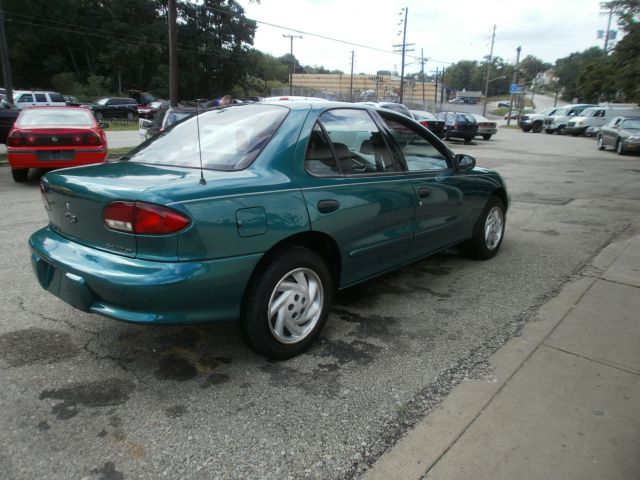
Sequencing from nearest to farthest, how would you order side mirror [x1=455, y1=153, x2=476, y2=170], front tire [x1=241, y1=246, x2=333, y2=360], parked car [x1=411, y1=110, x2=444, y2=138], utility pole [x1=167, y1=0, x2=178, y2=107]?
1. front tire [x1=241, y1=246, x2=333, y2=360]
2. side mirror [x1=455, y1=153, x2=476, y2=170]
3. utility pole [x1=167, y1=0, x2=178, y2=107]
4. parked car [x1=411, y1=110, x2=444, y2=138]

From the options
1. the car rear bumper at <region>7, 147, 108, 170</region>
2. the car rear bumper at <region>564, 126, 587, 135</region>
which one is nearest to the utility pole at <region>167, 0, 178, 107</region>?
the car rear bumper at <region>7, 147, 108, 170</region>

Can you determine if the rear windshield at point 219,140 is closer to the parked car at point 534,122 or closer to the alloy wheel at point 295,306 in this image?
the alloy wheel at point 295,306

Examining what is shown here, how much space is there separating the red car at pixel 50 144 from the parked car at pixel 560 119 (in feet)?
106

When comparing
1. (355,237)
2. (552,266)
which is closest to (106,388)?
(355,237)

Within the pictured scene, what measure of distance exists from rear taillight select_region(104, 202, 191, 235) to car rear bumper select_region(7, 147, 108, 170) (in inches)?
287

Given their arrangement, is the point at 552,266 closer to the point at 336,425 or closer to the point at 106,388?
the point at 336,425

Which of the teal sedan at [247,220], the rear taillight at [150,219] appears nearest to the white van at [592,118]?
the teal sedan at [247,220]

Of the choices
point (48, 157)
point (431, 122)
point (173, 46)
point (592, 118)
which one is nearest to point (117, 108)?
point (173, 46)

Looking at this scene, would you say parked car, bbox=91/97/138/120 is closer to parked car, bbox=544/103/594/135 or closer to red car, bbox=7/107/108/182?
red car, bbox=7/107/108/182

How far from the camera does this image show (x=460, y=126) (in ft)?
73.9

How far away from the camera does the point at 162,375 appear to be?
2.88 metres

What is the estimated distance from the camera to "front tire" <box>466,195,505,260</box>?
5002 mm

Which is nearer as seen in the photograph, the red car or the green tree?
the red car

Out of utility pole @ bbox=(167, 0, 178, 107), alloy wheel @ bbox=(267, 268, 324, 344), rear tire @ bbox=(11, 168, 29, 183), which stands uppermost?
utility pole @ bbox=(167, 0, 178, 107)
